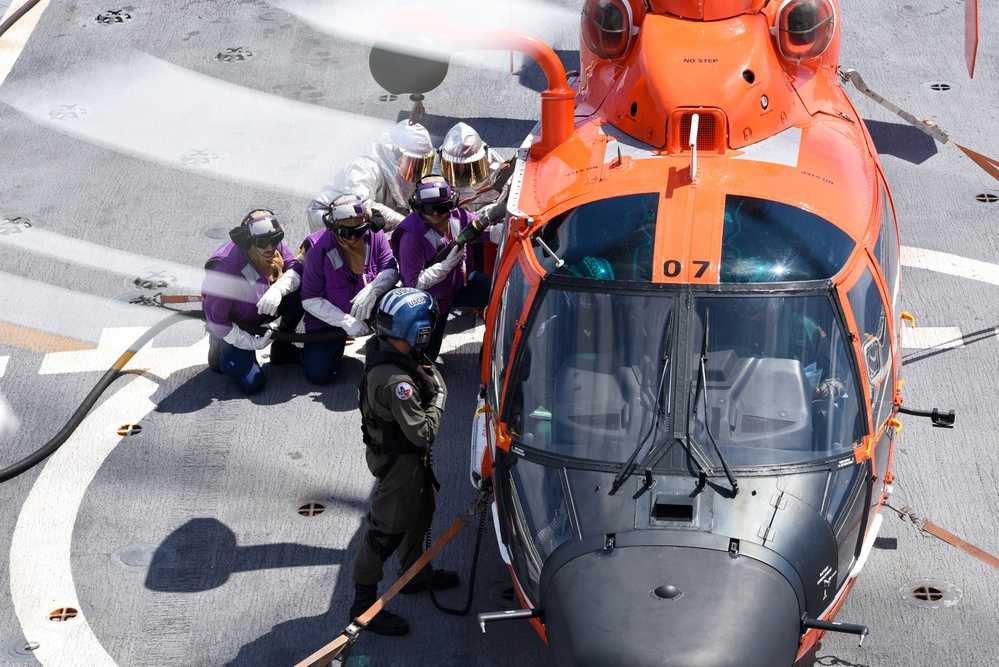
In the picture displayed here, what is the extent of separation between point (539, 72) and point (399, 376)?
7.05m

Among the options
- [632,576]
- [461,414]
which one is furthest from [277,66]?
[632,576]

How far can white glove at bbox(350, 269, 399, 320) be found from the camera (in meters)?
8.61

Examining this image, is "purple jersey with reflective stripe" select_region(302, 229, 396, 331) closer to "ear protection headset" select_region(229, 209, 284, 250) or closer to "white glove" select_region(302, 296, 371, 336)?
"white glove" select_region(302, 296, 371, 336)

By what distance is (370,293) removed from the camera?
862 centimetres

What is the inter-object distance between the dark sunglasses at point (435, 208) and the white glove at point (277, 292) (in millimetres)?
1085

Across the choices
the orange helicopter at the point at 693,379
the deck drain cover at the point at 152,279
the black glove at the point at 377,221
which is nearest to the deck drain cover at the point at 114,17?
the deck drain cover at the point at 152,279

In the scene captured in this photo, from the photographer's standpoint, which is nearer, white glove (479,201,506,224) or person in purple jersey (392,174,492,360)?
white glove (479,201,506,224)

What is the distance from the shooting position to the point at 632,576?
4949mm

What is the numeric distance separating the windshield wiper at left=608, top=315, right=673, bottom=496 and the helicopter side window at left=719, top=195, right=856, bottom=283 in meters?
0.39

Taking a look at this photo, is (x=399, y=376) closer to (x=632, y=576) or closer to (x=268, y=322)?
(x=632, y=576)

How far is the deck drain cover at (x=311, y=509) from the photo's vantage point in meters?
7.69

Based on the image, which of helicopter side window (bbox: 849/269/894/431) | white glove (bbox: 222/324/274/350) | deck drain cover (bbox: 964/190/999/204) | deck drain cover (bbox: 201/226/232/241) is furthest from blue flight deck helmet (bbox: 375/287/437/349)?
deck drain cover (bbox: 964/190/999/204)

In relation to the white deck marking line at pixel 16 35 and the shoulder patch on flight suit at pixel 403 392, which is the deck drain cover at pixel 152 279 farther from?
the shoulder patch on flight suit at pixel 403 392

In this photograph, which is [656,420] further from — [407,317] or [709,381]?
[407,317]
